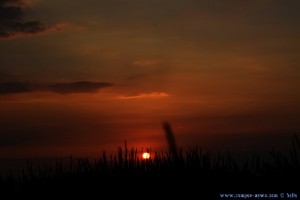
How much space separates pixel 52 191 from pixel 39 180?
113 cm

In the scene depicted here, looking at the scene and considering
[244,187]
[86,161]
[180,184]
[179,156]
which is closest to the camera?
[244,187]

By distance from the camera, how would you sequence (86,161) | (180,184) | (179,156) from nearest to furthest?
(180,184), (179,156), (86,161)

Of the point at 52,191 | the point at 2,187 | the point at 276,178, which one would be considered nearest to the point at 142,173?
the point at 52,191

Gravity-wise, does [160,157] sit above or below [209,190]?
above

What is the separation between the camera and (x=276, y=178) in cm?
1207

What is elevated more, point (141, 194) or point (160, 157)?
point (160, 157)

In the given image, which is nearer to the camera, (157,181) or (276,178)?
(276,178)

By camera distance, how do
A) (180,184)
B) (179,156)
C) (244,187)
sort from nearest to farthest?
(244,187), (180,184), (179,156)

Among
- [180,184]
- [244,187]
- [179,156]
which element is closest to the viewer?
[244,187]

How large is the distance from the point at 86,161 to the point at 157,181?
273 centimetres

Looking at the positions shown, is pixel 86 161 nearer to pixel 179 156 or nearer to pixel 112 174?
pixel 112 174

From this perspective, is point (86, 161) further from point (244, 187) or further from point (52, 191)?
point (244, 187)

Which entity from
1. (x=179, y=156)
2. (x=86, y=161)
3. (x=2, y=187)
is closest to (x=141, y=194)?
(x=179, y=156)

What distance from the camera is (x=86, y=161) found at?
15.2m
